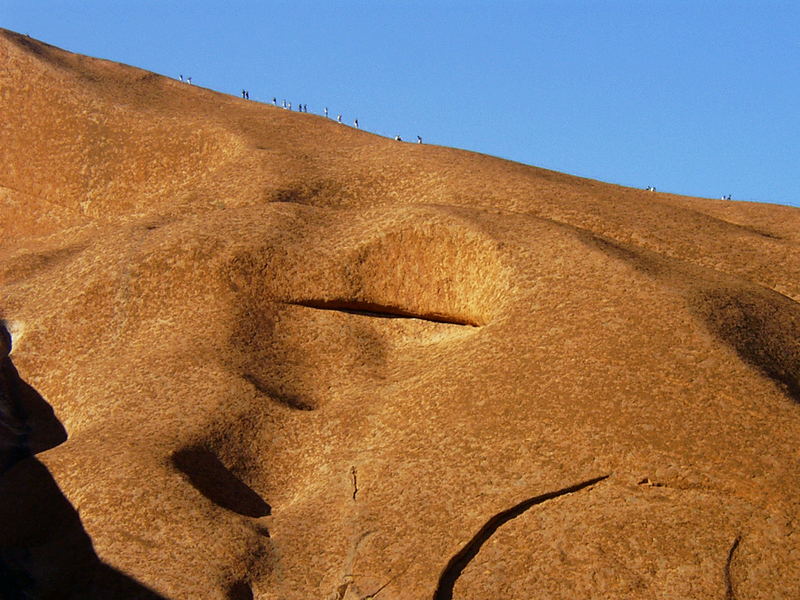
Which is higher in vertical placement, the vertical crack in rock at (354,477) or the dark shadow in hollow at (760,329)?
the dark shadow in hollow at (760,329)

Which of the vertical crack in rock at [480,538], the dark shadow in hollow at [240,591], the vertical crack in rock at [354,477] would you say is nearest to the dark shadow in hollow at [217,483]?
the vertical crack in rock at [354,477]

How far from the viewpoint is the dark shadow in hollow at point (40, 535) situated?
42.7 ft

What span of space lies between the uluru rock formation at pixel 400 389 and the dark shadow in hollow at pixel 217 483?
34mm

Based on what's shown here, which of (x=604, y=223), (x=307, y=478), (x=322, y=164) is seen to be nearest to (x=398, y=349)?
(x=307, y=478)

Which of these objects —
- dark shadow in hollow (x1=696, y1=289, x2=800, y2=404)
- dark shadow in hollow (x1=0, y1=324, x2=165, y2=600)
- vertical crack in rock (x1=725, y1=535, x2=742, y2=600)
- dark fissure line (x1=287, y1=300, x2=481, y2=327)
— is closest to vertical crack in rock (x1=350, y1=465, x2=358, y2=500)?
dark shadow in hollow (x1=0, y1=324, x2=165, y2=600)

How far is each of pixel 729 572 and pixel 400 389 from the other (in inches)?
228

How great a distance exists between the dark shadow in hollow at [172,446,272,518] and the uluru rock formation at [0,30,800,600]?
0.11ft

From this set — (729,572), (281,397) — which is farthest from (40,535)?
(729,572)

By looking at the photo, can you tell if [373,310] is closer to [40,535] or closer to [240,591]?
[240,591]

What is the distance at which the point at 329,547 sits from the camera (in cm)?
1310

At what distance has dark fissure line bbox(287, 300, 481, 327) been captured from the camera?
17500mm

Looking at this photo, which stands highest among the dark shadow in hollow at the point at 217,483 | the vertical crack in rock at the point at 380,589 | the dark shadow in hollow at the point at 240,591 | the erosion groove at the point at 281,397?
the erosion groove at the point at 281,397

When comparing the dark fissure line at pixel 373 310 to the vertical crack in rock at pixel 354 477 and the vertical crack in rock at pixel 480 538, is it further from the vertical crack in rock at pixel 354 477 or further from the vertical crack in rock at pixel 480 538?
the vertical crack in rock at pixel 480 538

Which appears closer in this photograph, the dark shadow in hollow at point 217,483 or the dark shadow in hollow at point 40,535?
the dark shadow in hollow at point 40,535
